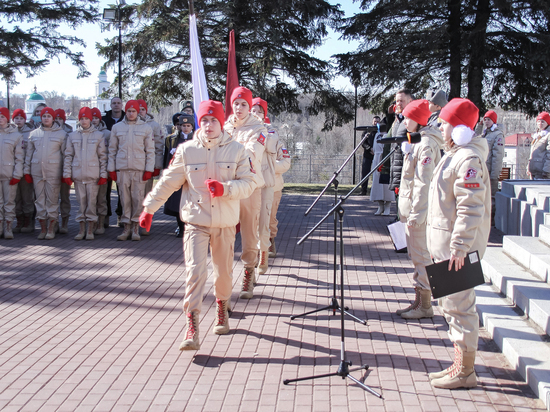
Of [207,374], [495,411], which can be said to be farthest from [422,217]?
[207,374]

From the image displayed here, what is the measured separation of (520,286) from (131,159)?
679 centimetres

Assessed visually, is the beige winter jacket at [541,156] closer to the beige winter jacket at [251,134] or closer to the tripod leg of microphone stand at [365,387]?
the beige winter jacket at [251,134]

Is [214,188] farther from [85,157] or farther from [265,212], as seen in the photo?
[85,157]

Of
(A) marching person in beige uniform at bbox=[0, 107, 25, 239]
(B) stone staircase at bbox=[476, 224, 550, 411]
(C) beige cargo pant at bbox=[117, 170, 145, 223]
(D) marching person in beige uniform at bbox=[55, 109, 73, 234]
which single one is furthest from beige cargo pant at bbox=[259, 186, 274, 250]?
(A) marching person in beige uniform at bbox=[0, 107, 25, 239]

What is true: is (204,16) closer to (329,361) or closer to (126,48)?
(126,48)

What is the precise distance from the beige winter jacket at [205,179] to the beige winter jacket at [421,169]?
1647mm

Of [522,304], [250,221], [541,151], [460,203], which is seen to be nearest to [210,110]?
[250,221]

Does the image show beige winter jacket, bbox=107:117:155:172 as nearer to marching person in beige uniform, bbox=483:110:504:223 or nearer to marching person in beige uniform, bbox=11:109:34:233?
marching person in beige uniform, bbox=11:109:34:233

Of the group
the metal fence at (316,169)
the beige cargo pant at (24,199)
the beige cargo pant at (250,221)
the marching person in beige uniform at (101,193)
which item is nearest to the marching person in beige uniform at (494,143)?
the beige cargo pant at (250,221)

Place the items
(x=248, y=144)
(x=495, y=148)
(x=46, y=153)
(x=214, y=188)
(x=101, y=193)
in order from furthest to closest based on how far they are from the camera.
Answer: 1. (x=495, y=148)
2. (x=101, y=193)
3. (x=46, y=153)
4. (x=248, y=144)
5. (x=214, y=188)

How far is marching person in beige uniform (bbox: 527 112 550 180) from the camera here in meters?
12.6

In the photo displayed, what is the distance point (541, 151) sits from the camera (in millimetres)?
12742

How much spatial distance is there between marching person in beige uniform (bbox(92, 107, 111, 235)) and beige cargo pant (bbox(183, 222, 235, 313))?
5896 millimetres

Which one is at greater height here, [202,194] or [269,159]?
[269,159]
